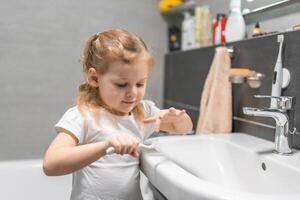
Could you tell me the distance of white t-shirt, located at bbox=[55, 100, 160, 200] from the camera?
835mm

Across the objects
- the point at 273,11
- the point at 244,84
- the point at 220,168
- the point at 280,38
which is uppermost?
the point at 273,11

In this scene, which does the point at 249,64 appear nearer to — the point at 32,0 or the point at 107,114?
the point at 107,114

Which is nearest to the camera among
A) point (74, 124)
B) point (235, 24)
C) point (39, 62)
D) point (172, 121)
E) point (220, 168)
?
point (74, 124)

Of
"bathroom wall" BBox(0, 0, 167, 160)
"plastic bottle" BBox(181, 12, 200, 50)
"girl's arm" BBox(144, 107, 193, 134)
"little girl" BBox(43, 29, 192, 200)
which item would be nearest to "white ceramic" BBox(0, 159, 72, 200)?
"bathroom wall" BBox(0, 0, 167, 160)

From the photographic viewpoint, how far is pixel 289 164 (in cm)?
82

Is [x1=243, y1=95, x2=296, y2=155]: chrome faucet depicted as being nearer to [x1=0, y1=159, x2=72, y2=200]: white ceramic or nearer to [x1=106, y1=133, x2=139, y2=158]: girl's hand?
[x1=106, y1=133, x2=139, y2=158]: girl's hand

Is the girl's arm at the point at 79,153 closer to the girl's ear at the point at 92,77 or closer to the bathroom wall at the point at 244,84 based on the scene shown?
the girl's ear at the point at 92,77

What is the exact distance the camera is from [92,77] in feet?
2.79

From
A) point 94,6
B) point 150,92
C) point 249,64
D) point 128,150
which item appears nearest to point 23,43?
point 94,6

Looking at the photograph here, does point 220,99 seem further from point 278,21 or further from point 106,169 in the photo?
point 106,169

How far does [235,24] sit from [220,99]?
0.30 meters

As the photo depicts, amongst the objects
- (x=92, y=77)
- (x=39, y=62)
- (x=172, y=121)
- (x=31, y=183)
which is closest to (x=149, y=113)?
(x=172, y=121)

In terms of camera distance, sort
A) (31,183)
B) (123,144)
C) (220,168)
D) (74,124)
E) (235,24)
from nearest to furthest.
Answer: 1. (123,144)
2. (74,124)
3. (220,168)
4. (235,24)
5. (31,183)

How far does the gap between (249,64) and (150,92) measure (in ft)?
2.68
